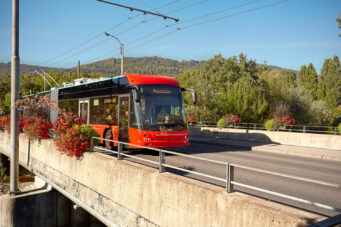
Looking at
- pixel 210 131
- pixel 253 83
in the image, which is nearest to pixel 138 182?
pixel 210 131

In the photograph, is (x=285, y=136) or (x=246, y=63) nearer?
(x=285, y=136)

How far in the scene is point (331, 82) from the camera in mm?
68375

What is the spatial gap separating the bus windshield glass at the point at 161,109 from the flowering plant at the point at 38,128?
4.98 meters

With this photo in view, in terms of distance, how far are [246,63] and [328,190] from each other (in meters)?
39.2

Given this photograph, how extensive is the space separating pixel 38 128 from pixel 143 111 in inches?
206

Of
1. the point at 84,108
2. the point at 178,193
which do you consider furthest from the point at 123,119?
the point at 178,193

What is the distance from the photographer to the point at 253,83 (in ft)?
131

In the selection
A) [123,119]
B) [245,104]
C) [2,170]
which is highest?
[245,104]

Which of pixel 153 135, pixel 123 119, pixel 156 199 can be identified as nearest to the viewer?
pixel 156 199

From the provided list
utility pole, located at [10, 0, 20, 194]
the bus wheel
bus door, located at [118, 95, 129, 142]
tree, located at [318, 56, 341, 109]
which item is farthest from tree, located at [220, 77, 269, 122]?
tree, located at [318, 56, 341, 109]

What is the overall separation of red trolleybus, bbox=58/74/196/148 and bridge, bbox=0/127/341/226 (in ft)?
4.90

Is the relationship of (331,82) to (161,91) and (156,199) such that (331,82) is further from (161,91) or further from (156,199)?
(156,199)

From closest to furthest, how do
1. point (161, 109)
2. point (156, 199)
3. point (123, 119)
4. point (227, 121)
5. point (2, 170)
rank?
1. point (156, 199)
2. point (161, 109)
3. point (123, 119)
4. point (2, 170)
5. point (227, 121)

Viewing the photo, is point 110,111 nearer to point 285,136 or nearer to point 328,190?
point 328,190
